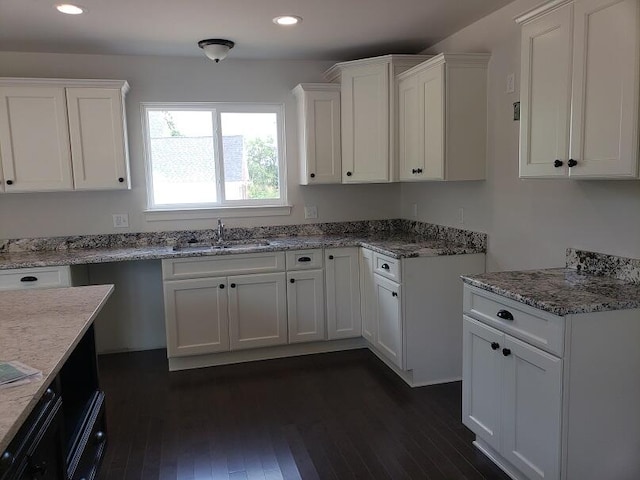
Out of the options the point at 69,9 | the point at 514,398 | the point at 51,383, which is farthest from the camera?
the point at 69,9

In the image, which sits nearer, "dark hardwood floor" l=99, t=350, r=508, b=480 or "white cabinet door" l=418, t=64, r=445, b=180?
"dark hardwood floor" l=99, t=350, r=508, b=480

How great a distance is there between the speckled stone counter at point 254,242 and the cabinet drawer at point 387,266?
0.05 metres

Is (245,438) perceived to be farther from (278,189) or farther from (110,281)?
(278,189)

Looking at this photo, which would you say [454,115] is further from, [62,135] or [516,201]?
[62,135]

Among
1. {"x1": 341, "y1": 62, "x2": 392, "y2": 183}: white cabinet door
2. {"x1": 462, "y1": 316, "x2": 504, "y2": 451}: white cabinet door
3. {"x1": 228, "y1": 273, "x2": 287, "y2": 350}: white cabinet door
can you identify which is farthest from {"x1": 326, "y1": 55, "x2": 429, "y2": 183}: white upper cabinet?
{"x1": 462, "y1": 316, "x2": 504, "y2": 451}: white cabinet door

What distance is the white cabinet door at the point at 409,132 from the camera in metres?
3.49

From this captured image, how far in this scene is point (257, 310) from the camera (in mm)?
3811

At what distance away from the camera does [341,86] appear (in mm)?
4031

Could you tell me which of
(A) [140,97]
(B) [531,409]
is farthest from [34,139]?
(B) [531,409]

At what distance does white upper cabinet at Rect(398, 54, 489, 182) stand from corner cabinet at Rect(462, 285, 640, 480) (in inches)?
51.1

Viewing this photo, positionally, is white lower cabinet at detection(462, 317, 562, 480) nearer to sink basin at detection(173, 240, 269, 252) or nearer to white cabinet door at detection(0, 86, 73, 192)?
sink basin at detection(173, 240, 269, 252)

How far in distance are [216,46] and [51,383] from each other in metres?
2.67

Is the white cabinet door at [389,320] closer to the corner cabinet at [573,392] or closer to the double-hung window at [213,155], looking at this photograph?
the corner cabinet at [573,392]

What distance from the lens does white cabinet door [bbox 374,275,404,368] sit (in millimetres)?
3312
